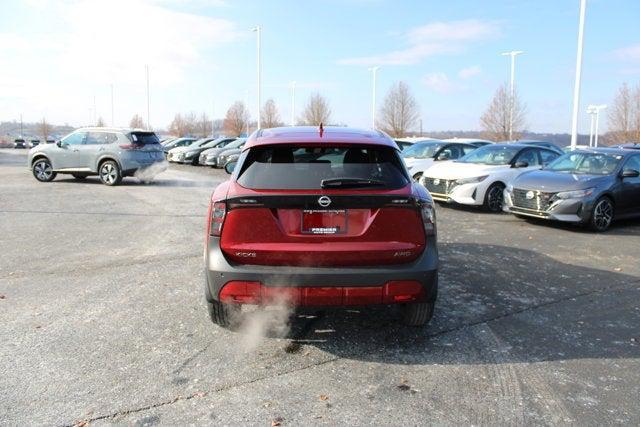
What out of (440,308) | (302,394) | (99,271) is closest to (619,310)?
(440,308)

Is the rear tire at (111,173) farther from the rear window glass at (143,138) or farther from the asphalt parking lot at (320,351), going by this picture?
the asphalt parking lot at (320,351)

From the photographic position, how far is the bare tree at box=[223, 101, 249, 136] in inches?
2638

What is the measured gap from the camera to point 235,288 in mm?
3854

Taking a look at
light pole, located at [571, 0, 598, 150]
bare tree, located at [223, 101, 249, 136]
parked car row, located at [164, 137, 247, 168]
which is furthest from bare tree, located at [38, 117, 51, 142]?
light pole, located at [571, 0, 598, 150]

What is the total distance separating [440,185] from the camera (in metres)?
12.5

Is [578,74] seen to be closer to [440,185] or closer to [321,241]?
[440,185]

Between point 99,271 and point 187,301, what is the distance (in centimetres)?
176

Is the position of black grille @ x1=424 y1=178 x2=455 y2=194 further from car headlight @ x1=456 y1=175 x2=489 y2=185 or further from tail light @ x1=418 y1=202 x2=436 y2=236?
tail light @ x1=418 y1=202 x2=436 y2=236

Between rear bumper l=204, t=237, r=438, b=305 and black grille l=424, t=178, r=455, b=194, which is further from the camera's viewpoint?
black grille l=424, t=178, r=455, b=194

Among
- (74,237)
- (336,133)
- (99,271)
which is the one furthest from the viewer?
(74,237)

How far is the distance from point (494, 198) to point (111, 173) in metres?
11.4

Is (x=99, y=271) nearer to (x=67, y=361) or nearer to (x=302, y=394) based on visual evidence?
(x=67, y=361)

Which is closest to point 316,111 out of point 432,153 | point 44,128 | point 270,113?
point 270,113

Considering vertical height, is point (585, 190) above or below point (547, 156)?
below
